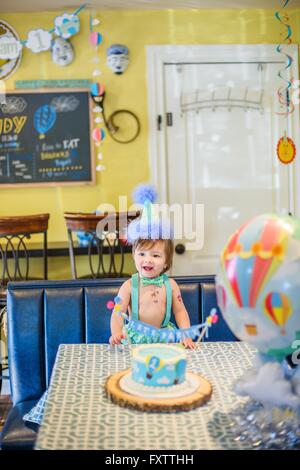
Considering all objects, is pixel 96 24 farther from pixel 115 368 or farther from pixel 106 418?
pixel 106 418

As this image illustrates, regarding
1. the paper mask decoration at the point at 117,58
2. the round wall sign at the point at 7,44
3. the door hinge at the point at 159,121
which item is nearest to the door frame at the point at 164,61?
the door hinge at the point at 159,121

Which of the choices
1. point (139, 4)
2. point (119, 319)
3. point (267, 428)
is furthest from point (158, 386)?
point (139, 4)

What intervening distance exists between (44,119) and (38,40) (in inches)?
20.1

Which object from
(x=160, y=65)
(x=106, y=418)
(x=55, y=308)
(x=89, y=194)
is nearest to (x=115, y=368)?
(x=106, y=418)

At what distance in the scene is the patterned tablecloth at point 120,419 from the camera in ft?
3.40

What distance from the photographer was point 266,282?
3.42ft

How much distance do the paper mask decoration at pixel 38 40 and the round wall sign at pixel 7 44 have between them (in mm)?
76

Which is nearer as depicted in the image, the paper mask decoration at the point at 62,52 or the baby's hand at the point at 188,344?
the baby's hand at the point at 188,344

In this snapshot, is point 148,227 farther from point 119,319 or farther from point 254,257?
point 254,257

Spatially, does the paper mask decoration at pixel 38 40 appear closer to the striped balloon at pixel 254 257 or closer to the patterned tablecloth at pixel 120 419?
the patterned tablecloth at pixel 120 419

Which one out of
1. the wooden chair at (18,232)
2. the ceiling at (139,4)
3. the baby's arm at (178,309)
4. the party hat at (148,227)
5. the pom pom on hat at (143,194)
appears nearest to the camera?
the party hat at (148,227)

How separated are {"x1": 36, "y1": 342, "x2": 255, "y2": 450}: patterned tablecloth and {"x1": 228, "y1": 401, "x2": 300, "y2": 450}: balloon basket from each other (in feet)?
0.05

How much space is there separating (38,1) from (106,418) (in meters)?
3.33

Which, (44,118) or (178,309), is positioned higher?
(44,118)
